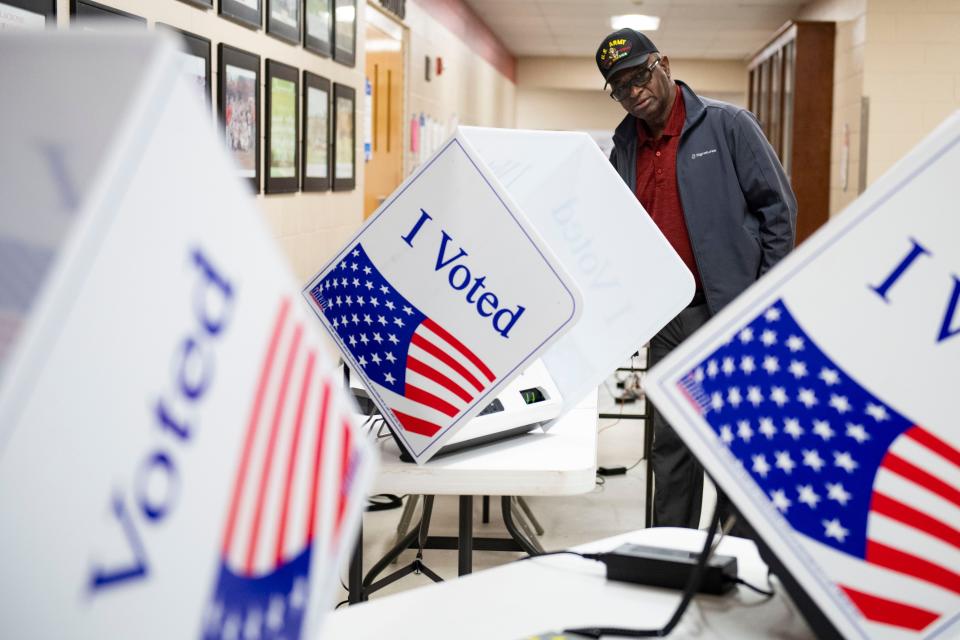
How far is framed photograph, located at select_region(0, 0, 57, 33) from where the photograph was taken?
93.4 inches

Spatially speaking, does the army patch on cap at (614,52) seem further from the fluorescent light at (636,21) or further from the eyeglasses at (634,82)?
the fluorescent light at (636,21)

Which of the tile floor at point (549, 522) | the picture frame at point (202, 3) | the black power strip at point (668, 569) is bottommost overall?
the tile floor at point (549, 522)

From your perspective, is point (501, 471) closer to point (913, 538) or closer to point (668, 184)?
point (913, 538)

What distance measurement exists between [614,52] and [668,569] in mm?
2059

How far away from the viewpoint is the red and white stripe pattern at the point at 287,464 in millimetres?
→ 759

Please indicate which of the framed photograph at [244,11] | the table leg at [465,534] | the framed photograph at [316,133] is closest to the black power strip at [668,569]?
the table leg at [465,534]

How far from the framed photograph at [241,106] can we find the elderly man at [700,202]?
1404 millimetres

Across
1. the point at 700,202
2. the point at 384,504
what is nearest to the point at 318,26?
the point at 384,504

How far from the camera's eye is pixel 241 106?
397cm

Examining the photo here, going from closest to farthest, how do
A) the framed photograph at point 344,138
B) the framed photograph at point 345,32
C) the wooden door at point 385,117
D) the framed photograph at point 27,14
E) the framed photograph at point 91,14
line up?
the framed photograph at point 27,14
the framed photograph at point 91,14
the framed photograph at point 345,32
the framed photograph at point 344,138
the wooden door at point 385,117

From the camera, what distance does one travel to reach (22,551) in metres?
0.65

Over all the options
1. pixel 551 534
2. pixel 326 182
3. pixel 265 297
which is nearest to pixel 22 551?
pixel 265 297

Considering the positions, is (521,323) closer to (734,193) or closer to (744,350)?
(744,350)

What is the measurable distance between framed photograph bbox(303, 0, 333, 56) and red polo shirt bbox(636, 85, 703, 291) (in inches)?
85.0
